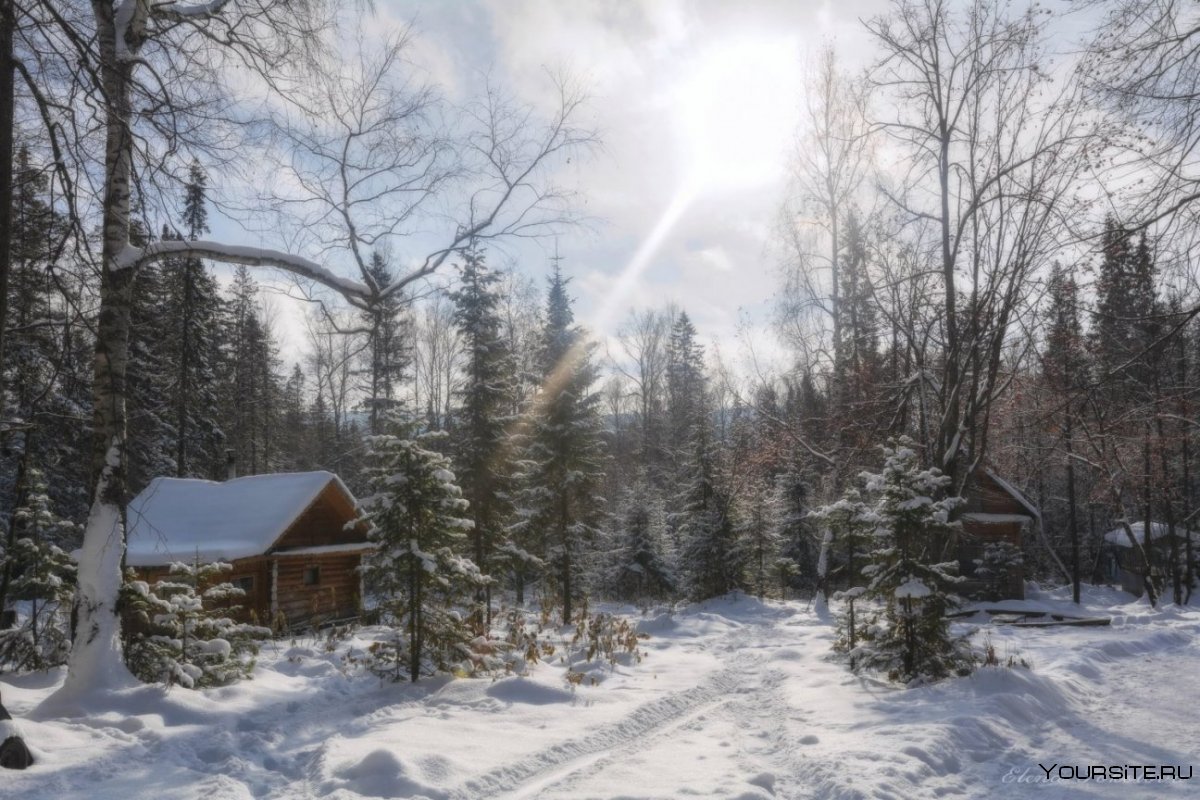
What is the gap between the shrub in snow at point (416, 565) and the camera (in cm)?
932

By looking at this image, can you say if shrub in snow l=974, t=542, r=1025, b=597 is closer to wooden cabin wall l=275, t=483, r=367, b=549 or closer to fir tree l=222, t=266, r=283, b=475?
wooden cabin wall l=275, t=483, r=367, b=549

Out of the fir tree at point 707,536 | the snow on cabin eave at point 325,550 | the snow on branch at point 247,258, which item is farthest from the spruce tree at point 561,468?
the snow on branch at point 247,258

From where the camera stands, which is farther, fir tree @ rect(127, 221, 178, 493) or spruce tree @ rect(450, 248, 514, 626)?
fir tree @ rect(127, 221, 178, 493)

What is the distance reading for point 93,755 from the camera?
559cm

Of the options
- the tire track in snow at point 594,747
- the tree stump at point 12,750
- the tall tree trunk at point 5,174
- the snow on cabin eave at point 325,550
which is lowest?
the tire track in snow at point 594,747

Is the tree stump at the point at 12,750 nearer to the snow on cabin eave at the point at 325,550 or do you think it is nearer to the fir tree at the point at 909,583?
the fir tree at the point at 909,583

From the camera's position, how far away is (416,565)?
9.32 meters

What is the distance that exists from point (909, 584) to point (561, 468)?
1413 cm

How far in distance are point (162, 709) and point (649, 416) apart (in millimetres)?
43302

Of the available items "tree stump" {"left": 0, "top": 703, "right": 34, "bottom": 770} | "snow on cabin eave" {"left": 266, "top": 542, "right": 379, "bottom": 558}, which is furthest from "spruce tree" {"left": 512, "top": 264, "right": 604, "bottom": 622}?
"tree stump" {"left": 0, "top": 703, "right": 34, "bottom": 770}

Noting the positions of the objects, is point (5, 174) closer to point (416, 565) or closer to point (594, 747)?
point (416, 565)

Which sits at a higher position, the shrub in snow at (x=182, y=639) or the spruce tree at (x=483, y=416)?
the spruce tree at (x=483, y=416)

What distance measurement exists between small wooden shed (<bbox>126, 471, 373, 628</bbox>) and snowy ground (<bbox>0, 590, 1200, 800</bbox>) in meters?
7.39

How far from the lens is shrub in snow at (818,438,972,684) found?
9.23m
